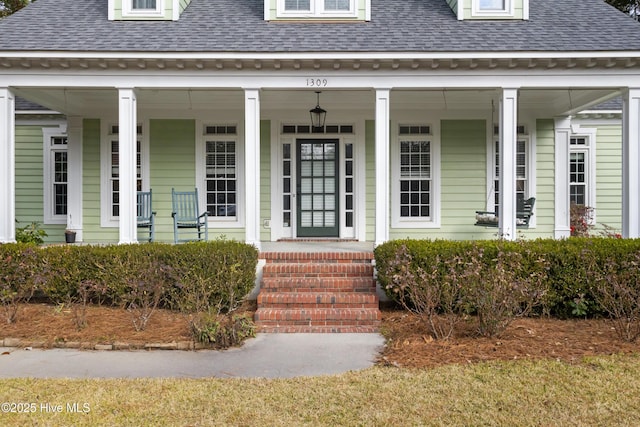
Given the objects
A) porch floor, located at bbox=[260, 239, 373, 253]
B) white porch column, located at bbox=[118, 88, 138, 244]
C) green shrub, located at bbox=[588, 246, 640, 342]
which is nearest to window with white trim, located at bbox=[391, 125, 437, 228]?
porch floor, located at bbox=[260, 239, 373, 253]

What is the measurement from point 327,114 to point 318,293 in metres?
4.70

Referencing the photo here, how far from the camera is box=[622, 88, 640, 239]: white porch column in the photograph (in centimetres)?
798

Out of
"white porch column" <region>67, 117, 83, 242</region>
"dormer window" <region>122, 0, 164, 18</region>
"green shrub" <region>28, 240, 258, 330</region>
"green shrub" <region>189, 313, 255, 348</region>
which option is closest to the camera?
"green shrub" <region>189, 313, 255, 348</region>

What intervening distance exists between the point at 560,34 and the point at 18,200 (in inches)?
455

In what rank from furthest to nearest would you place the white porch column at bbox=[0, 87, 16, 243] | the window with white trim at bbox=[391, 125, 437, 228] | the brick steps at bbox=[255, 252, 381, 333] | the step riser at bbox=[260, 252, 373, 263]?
the window with white trim at bbox=[391, 125, 437, 228] < the white porch column at bbox=[0, 87, 16, 243] < the step riser at bbox=[260, 252, 373, 263] < the brick steps at bbox=[255, 252, 381, 333]

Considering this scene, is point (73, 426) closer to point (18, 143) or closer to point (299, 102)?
point (299, 102)

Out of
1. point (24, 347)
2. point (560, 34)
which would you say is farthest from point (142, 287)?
point (560, 34)

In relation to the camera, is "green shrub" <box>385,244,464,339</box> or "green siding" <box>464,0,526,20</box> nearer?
"green shrub" <box>385,244,464,339</box>

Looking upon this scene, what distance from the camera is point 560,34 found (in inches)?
330

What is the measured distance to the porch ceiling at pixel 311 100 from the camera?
924 cm

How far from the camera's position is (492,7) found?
365 inches

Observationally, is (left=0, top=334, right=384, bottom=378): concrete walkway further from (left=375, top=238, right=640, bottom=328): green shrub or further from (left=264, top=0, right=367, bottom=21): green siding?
(left=264, top=0, right=367, bottom=21): green siding

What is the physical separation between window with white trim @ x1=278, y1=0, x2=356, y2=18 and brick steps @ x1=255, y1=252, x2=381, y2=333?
4.66m

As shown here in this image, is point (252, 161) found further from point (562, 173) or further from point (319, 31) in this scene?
point (562, 173)
